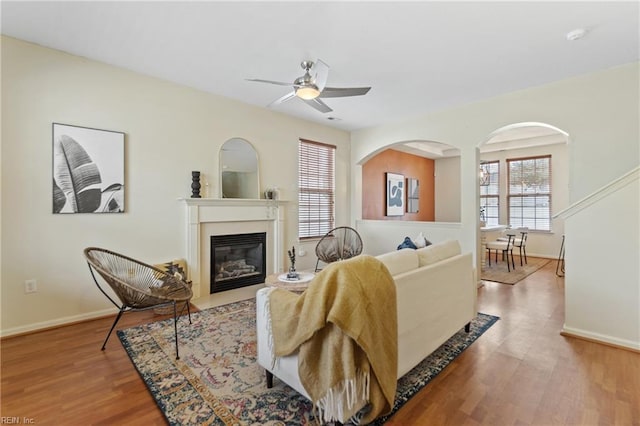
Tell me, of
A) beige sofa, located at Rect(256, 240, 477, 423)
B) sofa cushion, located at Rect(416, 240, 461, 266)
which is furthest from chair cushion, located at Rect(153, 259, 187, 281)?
A: sofa cushion, located at Rect(416, 240, 461, 266)

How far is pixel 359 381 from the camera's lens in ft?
4.99

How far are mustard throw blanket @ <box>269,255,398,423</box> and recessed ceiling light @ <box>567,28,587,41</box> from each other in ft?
9.17

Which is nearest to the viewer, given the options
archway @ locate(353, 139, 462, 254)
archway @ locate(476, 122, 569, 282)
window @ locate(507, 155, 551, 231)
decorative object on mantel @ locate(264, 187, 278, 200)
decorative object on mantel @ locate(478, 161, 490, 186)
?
decorative object on mantel @ locate(264, 187, 278, 200)

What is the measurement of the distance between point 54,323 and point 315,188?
13.1 feet

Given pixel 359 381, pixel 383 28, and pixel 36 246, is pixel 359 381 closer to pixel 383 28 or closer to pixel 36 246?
pixel 383 28

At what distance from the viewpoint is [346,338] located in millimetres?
1464

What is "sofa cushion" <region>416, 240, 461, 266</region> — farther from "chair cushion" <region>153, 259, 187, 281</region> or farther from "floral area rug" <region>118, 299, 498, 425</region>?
"chair cushion" <region>153, 259, 187, 281</region>

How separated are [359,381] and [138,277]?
2.57 meters

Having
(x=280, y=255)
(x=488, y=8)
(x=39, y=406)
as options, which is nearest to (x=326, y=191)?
(x=280, y=255)

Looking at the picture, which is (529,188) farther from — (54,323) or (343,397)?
(54,323)

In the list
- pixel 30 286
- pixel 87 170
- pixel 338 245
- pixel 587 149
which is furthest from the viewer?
pixel 338 245

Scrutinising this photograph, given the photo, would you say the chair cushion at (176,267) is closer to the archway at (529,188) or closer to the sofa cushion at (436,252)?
the sofa cushion at (436,252)

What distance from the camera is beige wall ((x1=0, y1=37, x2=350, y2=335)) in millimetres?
2773

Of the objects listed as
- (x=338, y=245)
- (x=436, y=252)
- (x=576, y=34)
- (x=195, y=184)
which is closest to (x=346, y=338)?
(x=436, y=252)
